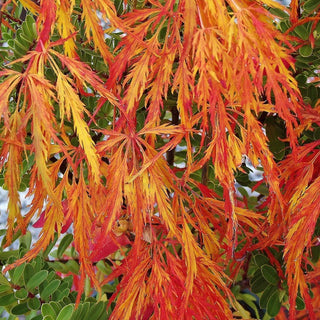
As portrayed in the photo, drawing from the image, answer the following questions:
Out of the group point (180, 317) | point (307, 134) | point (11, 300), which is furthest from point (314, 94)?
point (11, 300)

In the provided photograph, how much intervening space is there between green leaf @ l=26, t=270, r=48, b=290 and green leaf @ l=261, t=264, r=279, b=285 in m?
0.31

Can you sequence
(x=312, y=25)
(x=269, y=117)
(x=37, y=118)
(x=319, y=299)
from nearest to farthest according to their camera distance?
(x=37, y=118) → (x=312, y=25) → (x=269, y=117) → (x=319, y=299)

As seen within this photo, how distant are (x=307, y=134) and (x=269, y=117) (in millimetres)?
77

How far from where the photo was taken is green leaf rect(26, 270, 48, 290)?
57 centimetres

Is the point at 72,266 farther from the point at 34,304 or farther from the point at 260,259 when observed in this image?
the point at 260,259

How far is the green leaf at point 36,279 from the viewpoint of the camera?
1.87 feet

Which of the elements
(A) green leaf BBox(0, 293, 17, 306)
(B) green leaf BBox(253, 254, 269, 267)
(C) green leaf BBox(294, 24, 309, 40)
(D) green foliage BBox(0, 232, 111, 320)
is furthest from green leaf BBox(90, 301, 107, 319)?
(C) green leaf BBox(294, 24, 309, 40)

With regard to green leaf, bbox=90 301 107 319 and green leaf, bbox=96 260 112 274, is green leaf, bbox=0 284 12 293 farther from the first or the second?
green leaf, bbox=96 260 112 274

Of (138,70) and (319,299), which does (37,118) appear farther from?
(319,299)

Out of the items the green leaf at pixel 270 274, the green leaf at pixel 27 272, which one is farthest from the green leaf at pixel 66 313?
the green leaf at pixel 270 274

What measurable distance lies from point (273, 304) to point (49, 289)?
0.32 meters

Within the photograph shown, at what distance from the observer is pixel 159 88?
0.42m

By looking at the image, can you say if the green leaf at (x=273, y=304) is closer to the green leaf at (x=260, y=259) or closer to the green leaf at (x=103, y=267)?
the green leaf at (x=260, y=259)

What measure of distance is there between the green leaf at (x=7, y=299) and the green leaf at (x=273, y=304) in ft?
1.19
